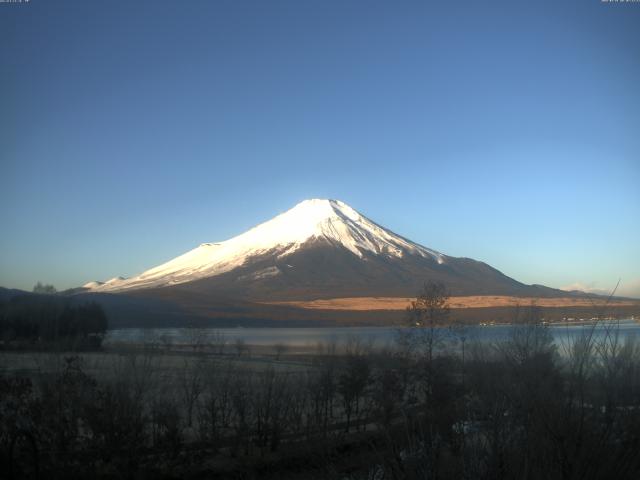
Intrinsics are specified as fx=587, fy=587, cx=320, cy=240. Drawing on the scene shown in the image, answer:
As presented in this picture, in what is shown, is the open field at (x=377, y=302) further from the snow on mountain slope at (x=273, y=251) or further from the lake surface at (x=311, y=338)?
the snow on mountain slope at (x=273, y=251)

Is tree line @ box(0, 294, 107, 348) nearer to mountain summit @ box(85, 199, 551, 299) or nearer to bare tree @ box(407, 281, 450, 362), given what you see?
bare tree @ box(407, 281, 450, 362)

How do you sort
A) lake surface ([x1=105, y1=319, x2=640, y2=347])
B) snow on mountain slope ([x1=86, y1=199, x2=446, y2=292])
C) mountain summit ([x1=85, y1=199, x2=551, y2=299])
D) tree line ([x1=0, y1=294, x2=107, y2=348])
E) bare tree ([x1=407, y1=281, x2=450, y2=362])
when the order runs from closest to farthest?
bare tree ([x1=407, y1=281, x2=450, y2=362]) → lake surface ([x1=105, y1=319, x2=640, y2=347]) → tree line ([x1=0, y1=294, x2=107, y2=348]) → mountain summit ([x1=85, y1=199, x2=551, y2=299]) → snow on mountain slope ([x1=86, y1=199, x2=446, y2=292])

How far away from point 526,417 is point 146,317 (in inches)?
3207

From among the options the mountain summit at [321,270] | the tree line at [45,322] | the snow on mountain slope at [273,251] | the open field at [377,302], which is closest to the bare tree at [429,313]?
the tree line at [45,322]

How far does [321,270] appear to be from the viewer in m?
166

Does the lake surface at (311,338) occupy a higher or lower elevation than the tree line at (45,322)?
lower

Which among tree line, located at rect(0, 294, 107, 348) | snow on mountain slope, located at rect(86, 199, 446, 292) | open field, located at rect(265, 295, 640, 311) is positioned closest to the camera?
tree line, located at rect(0, 294, 107, 348)

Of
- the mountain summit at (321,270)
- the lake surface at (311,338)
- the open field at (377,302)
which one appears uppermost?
the mountain summit at (321,270)

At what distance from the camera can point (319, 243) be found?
184125 mm

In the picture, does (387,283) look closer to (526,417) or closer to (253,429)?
(253,429)

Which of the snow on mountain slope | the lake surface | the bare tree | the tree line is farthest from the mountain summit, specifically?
the bare tree

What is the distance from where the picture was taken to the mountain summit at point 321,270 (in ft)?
481

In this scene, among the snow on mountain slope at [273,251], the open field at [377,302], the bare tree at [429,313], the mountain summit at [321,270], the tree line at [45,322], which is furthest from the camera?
the snow on mountain slope at [273,251]

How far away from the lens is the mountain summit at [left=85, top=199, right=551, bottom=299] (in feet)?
481
